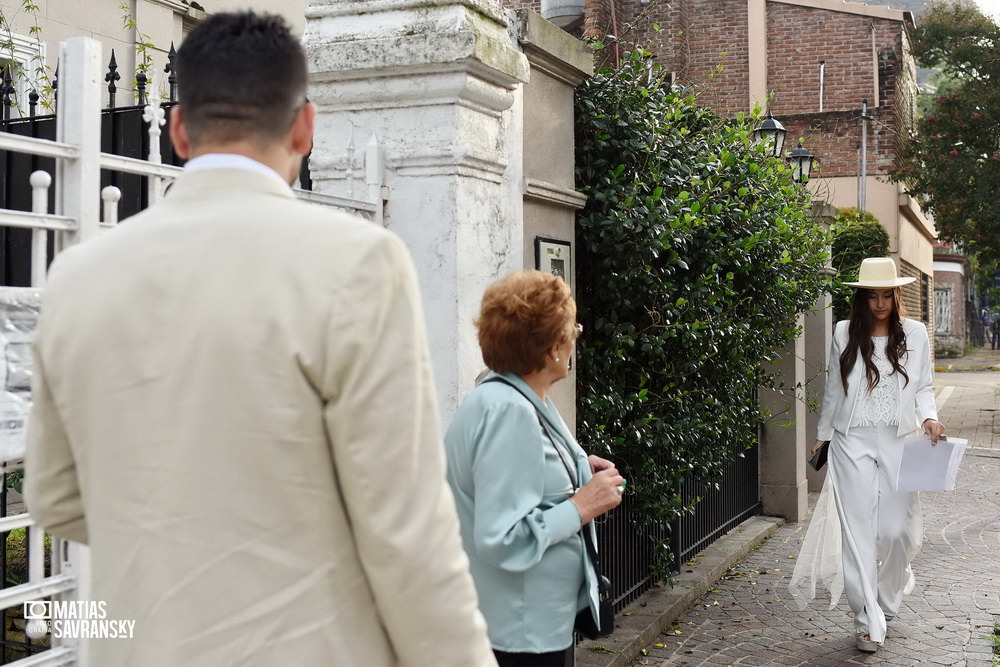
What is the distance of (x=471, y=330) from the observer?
3859mm

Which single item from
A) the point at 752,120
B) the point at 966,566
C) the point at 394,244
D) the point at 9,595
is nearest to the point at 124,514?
the point at 394,244

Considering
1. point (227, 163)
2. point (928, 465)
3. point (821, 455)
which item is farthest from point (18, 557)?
point (928, 465)

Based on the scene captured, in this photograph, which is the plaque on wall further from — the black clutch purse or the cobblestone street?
the black clutch purse

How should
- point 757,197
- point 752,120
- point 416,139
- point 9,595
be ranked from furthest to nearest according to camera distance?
1. point 752,120
2. point 757,197
3. point 416,139
4. point 9,595

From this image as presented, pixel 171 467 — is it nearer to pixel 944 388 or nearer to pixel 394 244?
pixel 394 244

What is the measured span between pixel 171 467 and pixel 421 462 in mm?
386

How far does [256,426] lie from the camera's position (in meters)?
1.56

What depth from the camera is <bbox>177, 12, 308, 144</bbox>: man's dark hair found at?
165cm

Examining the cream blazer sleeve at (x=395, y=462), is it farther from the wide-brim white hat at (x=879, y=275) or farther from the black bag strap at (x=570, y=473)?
the wide-brim white hat at (x=879, y=275)

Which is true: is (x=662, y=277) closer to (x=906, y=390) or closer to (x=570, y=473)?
(x=906, y=390)

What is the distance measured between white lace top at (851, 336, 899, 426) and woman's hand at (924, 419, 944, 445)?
167 millimetres

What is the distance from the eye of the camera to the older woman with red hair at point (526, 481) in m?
2.79

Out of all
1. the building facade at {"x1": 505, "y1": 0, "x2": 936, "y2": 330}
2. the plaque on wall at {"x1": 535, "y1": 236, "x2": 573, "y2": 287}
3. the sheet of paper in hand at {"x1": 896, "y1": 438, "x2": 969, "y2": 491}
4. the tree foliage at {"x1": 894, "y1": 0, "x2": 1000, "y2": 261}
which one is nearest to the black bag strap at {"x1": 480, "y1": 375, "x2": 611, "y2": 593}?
the plaque on wall at {"x1": 535, "y1": 236, "x2": 573, "y2": 287}

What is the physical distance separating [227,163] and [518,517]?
1.43 meters
